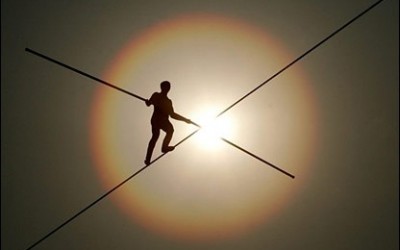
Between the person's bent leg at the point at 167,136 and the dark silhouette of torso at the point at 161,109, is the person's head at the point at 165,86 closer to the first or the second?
the dark silhouette of torso at the point at 161,109

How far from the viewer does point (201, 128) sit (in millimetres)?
9812

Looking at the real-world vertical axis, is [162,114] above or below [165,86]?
below

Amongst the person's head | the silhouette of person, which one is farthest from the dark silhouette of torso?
the person's head

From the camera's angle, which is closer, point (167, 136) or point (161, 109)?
point (161, 109)

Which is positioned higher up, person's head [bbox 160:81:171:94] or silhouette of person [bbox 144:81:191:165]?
person's head [bbox 160:81:171:94]

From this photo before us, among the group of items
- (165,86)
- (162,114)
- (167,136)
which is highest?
(165,86)

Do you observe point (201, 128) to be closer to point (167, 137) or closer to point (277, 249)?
point (167, 137)

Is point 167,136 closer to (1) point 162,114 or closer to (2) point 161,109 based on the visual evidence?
(1) point 162,114

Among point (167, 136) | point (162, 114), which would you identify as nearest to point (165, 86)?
point (162, 114)

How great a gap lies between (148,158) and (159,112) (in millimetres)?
956

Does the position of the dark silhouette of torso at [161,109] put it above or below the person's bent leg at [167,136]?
above

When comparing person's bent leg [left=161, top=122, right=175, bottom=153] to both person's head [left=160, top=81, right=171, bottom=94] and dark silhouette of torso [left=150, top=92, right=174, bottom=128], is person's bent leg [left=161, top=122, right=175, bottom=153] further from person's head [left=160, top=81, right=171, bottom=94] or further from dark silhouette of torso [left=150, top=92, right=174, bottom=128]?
person's head [left=160, top=81, right=171, bottom=94]

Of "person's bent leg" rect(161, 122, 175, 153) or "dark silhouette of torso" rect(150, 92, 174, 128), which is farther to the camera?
"person's bent leg" rect(161, 122, 175, 153)

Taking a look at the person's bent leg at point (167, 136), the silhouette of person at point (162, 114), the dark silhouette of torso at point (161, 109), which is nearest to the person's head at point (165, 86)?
the silhouette of person at point (162, 114)
